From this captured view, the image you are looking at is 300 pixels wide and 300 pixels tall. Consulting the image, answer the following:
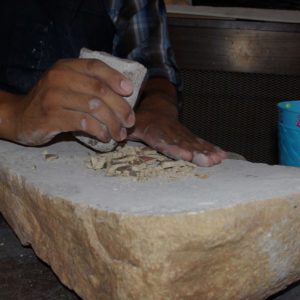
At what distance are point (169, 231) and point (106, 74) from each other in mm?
361

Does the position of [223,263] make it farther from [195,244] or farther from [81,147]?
[81,147]

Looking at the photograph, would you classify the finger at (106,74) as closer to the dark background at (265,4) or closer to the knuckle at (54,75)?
the knuckle at (54,75)

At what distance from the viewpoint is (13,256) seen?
4.42 feet

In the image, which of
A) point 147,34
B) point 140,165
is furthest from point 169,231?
point 147,34

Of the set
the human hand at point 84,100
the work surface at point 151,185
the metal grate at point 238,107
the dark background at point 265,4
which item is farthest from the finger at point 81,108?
the dark background at point 265,4

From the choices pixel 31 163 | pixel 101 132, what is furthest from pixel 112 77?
pixel 31 163

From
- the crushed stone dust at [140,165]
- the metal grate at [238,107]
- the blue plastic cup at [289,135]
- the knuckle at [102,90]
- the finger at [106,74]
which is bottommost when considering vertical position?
the metal grate at [238,107]

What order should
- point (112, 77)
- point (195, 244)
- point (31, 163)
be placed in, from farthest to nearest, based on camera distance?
point (31, 163) < point (112, 77) < point (195, 244)

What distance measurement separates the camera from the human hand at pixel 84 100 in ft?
3.80

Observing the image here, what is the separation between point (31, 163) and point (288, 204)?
1.85 ft

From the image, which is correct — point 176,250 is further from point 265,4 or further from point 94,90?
point 265,4

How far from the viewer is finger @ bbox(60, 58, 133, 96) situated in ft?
3.79

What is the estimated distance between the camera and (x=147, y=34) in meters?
1.90

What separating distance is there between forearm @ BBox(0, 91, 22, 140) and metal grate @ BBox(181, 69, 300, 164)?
1411mm
